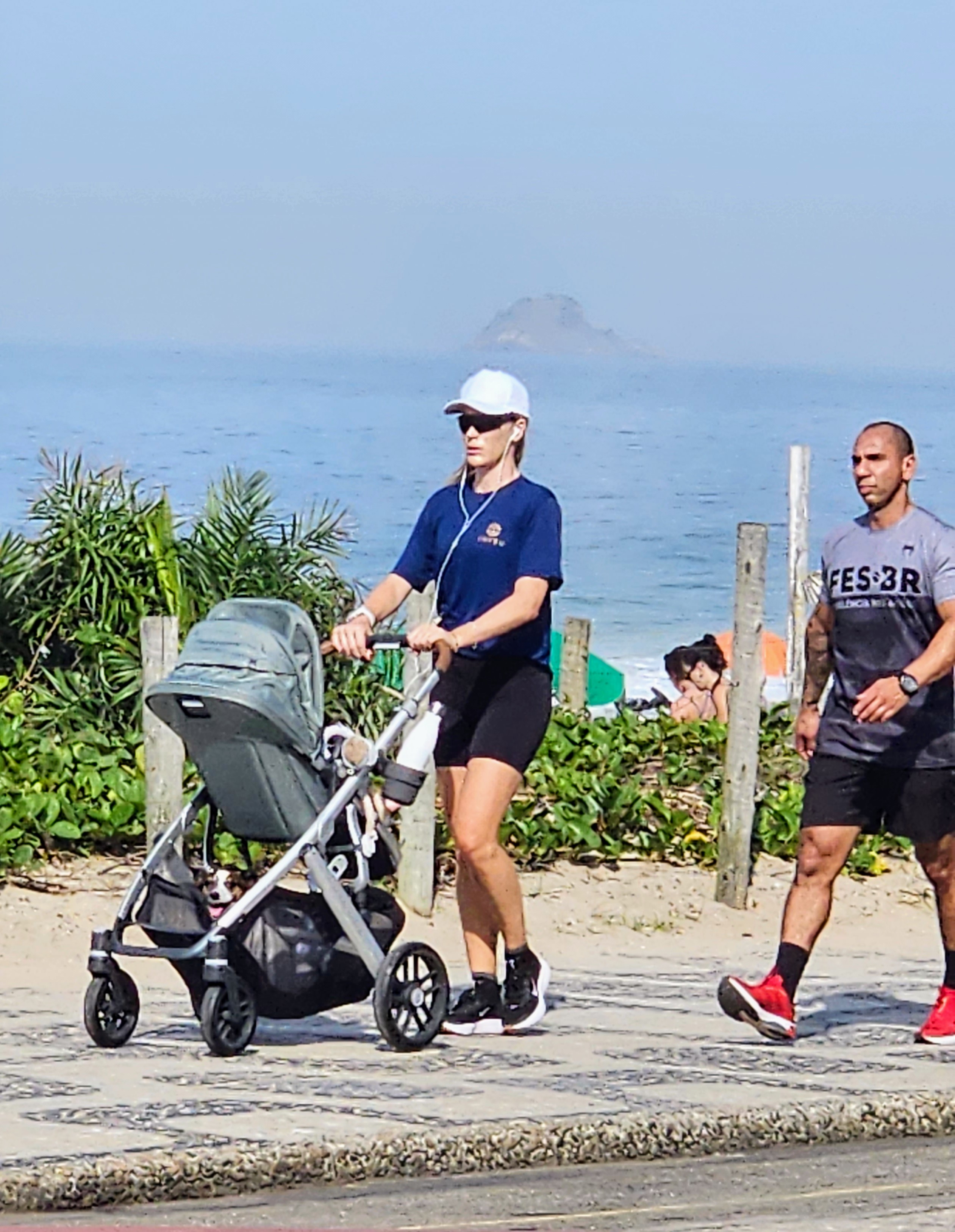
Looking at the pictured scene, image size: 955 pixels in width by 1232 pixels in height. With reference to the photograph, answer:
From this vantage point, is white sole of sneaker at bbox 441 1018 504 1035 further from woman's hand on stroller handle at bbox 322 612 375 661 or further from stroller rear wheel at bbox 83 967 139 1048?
woman's hand on stroller handle at bbox 322 612 375 661

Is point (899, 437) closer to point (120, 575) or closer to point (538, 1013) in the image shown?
point (538, 1013)

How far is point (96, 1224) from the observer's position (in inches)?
202

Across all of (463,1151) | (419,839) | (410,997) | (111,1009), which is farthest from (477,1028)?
(419,839)

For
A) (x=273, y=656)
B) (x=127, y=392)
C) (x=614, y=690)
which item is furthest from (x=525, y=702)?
(x=127, y=392)

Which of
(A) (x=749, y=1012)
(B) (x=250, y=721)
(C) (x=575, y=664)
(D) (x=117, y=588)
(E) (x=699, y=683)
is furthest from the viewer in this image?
(E) (x=699, y=683)

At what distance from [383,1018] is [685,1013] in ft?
5.43

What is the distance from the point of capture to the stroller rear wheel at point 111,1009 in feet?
22.8

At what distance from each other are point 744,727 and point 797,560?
334cm

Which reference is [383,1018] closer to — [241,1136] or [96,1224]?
[241,1136]

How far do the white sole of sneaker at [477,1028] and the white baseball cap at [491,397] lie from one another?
1845 millimetres

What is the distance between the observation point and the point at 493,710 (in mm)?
7422

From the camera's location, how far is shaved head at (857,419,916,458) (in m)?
7.38

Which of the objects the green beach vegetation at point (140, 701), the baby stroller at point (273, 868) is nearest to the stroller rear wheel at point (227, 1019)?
the baby stroller at point (273, 868)

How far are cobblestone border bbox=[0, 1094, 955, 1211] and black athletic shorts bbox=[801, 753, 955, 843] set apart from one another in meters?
1.17
